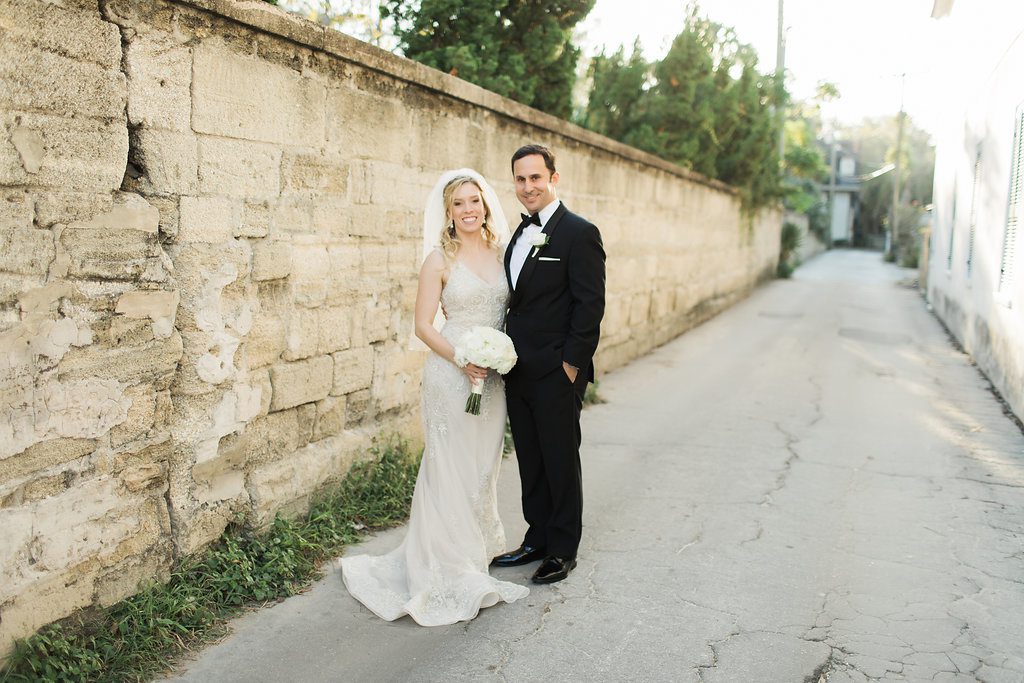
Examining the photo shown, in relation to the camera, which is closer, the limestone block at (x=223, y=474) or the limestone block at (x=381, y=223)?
the limestone block at (x=223, y=474)

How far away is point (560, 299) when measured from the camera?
3920 mm

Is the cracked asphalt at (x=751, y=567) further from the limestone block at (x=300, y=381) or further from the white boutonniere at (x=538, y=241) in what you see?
the white boutonniere at (x=538, y=241)

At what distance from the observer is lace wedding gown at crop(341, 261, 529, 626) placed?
374 centimetres

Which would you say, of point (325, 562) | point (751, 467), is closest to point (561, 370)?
point (325, 562)

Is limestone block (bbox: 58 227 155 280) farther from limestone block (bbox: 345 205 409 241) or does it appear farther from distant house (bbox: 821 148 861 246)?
distant house (bbox: 821 148 861 246)

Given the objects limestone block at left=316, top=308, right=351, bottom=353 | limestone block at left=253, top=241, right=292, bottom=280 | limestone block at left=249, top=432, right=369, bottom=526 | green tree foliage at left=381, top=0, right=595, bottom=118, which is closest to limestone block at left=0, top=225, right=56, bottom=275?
limestone block at left=253, top=241, right=292, bottom=280

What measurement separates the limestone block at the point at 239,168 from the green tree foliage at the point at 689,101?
28.3 feet

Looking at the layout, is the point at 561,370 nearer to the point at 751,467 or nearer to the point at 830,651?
the point at 830,651

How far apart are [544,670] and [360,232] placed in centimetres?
259

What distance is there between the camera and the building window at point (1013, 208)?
27.0ft

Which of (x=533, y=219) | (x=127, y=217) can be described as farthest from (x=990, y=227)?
(x=127, y=217)

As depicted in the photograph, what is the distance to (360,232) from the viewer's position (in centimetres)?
472

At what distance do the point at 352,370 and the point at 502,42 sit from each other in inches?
167

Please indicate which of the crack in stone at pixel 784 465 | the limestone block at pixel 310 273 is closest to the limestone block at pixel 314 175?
the limestone block at pixel 310 273
